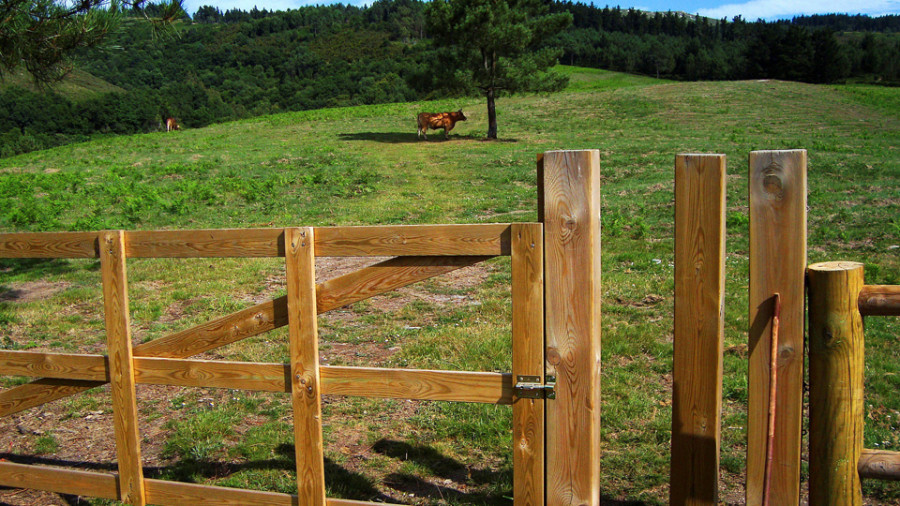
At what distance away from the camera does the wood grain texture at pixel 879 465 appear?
2484mm

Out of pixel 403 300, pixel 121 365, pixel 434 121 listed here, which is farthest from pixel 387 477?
pixel 434 121

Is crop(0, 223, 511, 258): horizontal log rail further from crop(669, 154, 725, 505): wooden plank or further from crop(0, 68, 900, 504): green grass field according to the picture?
crop(0, 68, 900, 504): green grass field

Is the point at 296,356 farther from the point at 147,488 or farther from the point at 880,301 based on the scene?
the point at 880,301

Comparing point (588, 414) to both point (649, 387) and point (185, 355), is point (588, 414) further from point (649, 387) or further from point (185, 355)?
point (649, 387)

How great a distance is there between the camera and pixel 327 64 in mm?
94000

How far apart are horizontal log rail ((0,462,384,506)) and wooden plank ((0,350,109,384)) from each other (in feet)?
1.67

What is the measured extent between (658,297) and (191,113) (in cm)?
5297

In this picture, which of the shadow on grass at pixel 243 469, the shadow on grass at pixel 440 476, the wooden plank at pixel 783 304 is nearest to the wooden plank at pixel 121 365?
the shadow on grass at pixel 243 469

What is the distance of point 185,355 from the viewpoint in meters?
3.52

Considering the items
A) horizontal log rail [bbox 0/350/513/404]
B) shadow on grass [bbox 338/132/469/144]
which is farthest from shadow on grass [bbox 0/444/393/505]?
shadow on grass [bbox 338/132/469/144]

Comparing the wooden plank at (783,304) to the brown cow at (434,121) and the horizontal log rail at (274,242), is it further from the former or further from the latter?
the brown cow at (434,121)

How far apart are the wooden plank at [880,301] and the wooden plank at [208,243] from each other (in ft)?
7.78

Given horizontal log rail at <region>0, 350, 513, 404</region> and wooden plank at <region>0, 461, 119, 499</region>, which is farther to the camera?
wooden plank at <region>0, 461, 119, 499</region>

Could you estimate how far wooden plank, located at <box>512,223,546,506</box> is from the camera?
9.35 ft
